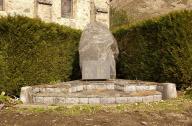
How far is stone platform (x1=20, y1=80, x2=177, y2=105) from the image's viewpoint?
8.34 m

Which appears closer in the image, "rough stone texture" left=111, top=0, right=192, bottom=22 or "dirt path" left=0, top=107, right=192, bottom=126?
"dirt path" left=0, top=107, right=192, bottom=126

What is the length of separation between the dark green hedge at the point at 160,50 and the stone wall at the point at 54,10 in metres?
7.06

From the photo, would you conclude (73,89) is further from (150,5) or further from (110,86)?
(150,5)

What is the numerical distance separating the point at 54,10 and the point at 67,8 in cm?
136

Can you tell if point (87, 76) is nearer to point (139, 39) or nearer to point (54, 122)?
point (139, 39)

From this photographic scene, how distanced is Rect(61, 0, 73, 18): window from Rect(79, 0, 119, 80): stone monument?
10283 mm

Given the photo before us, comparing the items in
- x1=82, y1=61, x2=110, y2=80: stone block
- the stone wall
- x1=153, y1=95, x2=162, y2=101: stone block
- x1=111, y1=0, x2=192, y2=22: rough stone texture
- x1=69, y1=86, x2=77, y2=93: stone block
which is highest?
x1=111, y1=0, x2=192, y2=22: rough stone texture

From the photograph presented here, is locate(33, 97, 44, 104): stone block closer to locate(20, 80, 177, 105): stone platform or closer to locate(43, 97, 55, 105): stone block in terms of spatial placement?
locate(20, 80, 177, 105): stone platform

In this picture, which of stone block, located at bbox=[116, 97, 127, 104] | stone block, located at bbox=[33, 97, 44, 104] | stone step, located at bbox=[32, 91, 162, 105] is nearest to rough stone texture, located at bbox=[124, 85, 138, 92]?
stone step, located at bbox=[32, 91, 162, 105]

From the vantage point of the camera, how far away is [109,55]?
38.7ft

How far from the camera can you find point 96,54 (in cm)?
1145

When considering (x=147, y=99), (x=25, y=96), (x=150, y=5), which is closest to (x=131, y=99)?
(x=147, y=99)

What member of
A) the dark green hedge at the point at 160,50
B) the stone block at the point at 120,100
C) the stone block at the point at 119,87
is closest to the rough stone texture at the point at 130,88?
the stone block at the point at 119,87

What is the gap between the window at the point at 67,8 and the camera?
72.4 ft
